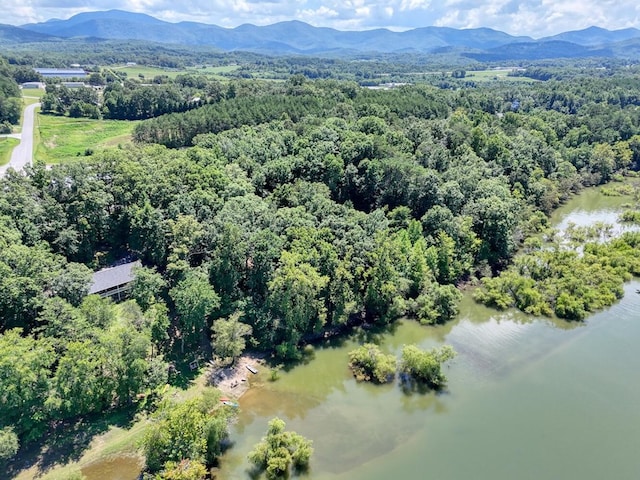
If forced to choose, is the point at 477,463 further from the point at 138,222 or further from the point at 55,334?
the point at 138,222

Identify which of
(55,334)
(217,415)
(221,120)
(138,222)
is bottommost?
(217,415)

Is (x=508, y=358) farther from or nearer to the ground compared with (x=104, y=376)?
nearer to the ground

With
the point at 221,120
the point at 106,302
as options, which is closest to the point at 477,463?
the point at 106,302

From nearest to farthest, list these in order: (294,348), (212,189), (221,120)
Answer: (294,348), (212,189), (221,120)

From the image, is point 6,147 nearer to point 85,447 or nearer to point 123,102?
point 123,102

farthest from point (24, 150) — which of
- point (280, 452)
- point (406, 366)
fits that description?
point (406, 366)

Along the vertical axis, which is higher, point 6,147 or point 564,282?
point 6,147

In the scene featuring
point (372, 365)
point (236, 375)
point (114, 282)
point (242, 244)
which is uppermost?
point (242, 244)
